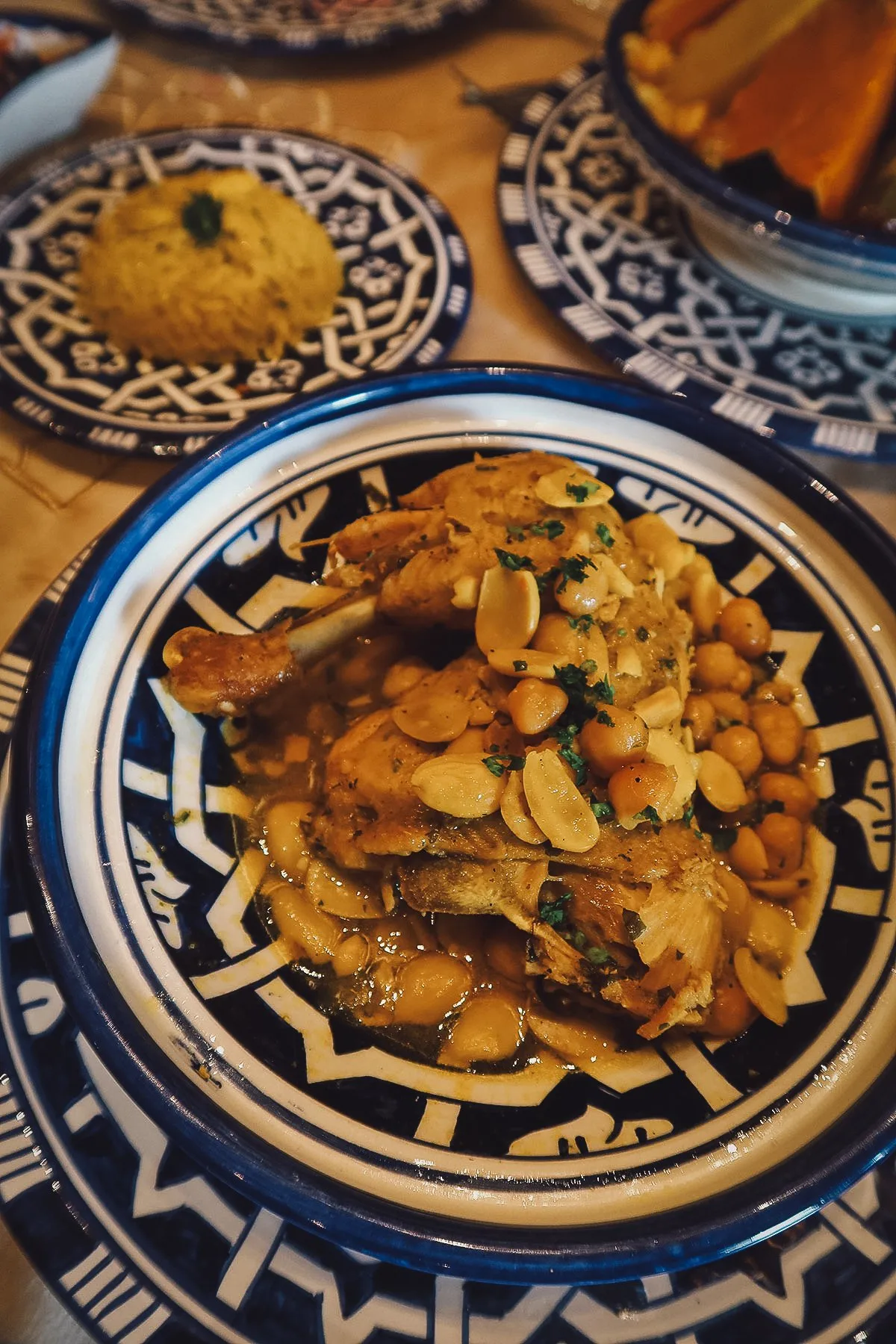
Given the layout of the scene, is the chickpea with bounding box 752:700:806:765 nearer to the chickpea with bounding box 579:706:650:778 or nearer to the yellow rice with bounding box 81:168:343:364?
the chickpea with bounding box 579:706:650:778

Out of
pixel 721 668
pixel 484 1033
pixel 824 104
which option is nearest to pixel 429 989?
pixel 484 1033

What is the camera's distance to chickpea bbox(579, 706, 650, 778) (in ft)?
4.20

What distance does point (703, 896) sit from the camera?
4.37ft

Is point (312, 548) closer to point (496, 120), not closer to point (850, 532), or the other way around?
point (850, 532)

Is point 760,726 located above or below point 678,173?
below

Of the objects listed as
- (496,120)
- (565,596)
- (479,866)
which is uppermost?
(496,120)

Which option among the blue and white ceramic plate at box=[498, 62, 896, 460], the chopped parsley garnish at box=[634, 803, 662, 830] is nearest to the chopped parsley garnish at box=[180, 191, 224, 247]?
the blue and white ceramic plate at box=[498, 62, 896, 460]

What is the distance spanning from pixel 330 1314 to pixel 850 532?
150 cm

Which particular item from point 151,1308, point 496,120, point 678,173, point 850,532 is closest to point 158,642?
point 151,1308

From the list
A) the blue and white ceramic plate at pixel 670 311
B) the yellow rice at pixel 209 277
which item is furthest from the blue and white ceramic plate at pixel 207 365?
the blue and white ceramic plate at pixel 670 311

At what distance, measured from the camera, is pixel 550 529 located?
1.52m

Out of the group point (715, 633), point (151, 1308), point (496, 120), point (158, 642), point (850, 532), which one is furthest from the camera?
point (496, 120)

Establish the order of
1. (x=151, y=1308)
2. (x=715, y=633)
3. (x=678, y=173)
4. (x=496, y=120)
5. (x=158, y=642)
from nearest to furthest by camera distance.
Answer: (x=151, y=1308)
(x=158, y=642)
(x=715, y=633)
(x=678, y=173)
(x=496, y=120)

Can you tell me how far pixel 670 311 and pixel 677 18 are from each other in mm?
904
